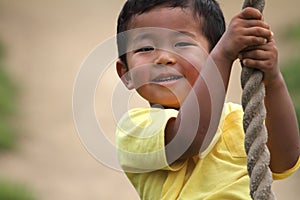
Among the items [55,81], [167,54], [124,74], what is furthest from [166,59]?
[55,81]

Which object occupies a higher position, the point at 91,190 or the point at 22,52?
the point at 22,52

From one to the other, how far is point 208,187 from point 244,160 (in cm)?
4

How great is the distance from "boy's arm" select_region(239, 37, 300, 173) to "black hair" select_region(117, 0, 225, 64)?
12 centimetres

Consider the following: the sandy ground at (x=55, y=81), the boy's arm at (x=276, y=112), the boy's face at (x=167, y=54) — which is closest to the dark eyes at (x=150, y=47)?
the boy's face at (x=167, y=54)

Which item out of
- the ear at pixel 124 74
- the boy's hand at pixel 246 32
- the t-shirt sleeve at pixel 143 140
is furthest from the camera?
the ear at pixel 124 74

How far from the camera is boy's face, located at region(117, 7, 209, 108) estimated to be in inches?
33.3

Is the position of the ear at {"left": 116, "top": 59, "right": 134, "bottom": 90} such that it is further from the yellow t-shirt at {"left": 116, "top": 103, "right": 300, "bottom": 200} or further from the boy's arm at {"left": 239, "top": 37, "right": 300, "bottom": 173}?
→ the boy's arm at {"left": 239, "top": 37, "right": 300, "bottom": 173}

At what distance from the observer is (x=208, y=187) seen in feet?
2.76

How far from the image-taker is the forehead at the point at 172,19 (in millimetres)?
867

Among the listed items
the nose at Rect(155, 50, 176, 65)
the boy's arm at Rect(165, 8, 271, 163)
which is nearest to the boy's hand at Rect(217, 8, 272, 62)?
the boy's arm at Rect(165, 8, 271, 163)

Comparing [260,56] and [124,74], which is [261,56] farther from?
[124,74]

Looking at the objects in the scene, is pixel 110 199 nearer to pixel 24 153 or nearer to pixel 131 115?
pixel 24 153

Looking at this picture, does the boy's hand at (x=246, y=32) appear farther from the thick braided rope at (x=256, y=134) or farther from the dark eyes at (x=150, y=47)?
the dark eyes at (x=150, y=47)

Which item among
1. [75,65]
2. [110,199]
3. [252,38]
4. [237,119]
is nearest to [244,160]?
[237,119]
